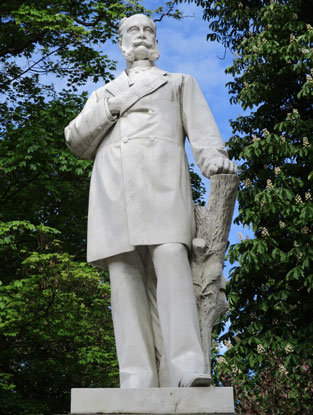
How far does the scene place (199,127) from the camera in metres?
4.86

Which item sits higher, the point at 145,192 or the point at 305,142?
the point at 305,142

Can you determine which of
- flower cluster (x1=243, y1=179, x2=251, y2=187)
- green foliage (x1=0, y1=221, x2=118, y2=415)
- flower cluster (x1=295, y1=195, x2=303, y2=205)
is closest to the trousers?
green foliage (x1=0, y1=221, x2=118, y2=415)

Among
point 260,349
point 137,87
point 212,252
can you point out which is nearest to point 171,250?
point 212,252

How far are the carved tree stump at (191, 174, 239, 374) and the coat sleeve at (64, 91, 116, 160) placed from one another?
34.1 inches

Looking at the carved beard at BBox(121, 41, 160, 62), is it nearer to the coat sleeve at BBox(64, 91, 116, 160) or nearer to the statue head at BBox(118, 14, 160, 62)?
the statue head at BBox(118, 14, 160, 62)

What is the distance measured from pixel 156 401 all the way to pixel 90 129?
1872 mm

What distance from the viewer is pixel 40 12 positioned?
540 inches

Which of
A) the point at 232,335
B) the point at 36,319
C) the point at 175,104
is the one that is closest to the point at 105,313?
the point at 36,319

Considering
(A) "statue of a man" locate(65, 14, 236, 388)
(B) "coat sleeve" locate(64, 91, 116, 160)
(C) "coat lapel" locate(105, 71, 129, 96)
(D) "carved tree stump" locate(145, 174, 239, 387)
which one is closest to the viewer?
(A) "statue of a man" locate(65, 14, 236, 388)

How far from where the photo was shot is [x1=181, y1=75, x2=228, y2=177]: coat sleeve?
4.73 metres

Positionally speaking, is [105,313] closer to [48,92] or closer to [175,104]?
[48,92]

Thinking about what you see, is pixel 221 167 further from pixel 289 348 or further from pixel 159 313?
pixel 289 348

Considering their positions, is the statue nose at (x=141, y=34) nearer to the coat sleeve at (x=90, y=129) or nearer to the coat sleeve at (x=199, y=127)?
the coat sleeve at (x=199, y=127)

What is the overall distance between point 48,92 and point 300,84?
5.43 metres
